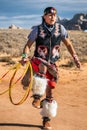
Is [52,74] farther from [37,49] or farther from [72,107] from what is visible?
[72,107]

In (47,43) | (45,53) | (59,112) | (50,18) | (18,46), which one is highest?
(50,18)

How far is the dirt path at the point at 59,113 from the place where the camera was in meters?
7.75

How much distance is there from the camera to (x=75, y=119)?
27.1 feet

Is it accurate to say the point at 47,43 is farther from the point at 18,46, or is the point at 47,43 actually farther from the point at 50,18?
the point at 18,46

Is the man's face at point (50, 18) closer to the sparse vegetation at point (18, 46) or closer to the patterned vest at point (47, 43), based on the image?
the patterned vest at point (47, 43)

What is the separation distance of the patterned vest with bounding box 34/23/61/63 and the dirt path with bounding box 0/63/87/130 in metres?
1.40

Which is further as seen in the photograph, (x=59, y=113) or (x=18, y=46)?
(x=18, y=46)

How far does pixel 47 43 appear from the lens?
714 cm

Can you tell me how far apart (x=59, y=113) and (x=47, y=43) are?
220 centimetres

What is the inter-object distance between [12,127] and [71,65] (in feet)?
35.4

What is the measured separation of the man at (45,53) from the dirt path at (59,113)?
2.13 feet

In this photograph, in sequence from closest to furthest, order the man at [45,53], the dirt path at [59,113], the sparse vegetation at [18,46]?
the man at [45,53], the dirt path at [59,113], the sparse vegetation at [18,46]

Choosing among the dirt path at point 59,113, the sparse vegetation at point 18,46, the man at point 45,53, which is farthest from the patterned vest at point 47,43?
the sparse vegetation at point 18,46

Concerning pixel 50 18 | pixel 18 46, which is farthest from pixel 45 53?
pixel 18 46
